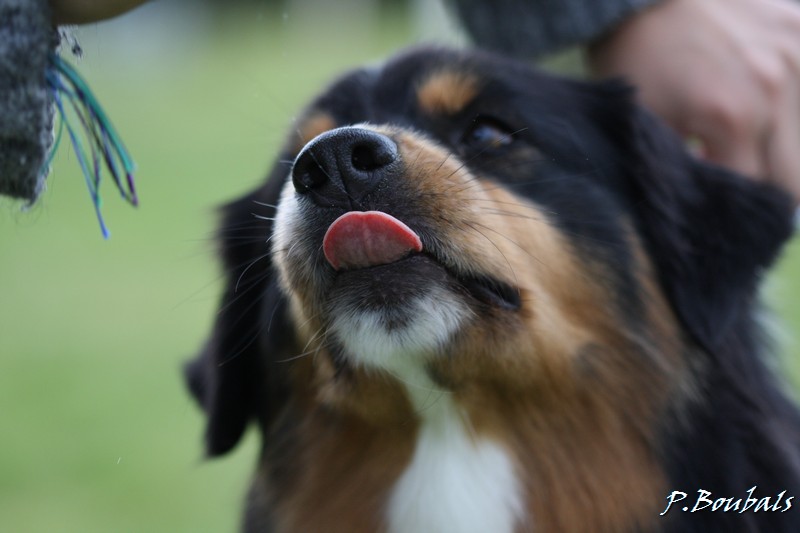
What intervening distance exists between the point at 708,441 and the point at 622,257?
1.51 feet

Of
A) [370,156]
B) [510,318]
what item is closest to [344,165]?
[370,156]

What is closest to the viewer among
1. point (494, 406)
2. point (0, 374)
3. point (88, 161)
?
point (88, 161)

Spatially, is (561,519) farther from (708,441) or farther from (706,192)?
(706,192)

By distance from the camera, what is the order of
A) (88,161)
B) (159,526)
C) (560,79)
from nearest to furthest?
(88,161), (560,79), (159,526)

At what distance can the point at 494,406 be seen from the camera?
7.44 ft

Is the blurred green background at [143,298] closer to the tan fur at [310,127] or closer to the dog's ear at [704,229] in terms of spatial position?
the tan fur at [310,127]

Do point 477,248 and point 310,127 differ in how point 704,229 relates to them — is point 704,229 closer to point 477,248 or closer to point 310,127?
point 477,248

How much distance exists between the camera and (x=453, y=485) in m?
2.37

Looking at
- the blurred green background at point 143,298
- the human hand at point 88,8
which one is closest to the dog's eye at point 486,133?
the blurred green background at point 143,298

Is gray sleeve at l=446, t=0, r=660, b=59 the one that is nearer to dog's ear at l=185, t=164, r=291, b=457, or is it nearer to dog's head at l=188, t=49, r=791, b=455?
dog's head at l=188, t=49, r=791, b=455

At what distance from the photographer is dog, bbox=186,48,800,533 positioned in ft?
6.81

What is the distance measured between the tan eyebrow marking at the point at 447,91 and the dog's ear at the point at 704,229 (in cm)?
45

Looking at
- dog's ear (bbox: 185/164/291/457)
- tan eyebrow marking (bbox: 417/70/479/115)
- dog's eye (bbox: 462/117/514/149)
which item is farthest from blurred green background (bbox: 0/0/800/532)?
dog's eye (bbox: 462/117/514/149)

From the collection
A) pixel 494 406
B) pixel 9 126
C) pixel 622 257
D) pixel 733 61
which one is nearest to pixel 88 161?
pixel 9 126
